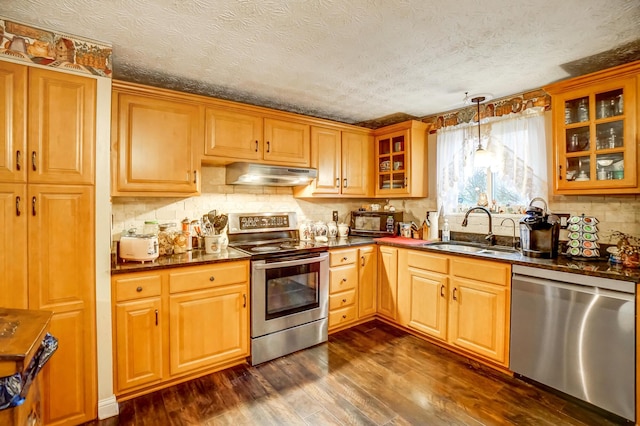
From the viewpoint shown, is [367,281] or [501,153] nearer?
[501,153]

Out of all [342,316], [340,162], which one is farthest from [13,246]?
[340,162]

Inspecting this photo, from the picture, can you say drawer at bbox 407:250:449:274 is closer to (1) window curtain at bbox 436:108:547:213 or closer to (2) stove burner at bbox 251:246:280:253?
(1) window curtain at bbox 436:108:547:213

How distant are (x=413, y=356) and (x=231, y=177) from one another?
2306mm

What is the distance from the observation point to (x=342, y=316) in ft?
10.7

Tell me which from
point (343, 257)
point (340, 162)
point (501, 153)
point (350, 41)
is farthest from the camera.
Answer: point (340, 162)

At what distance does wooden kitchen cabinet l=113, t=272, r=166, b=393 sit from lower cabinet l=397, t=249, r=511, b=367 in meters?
2.20

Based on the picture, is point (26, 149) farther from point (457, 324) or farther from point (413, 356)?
point (457, 324)

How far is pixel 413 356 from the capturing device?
9.04 feet

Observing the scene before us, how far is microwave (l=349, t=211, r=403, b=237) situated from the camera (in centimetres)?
379

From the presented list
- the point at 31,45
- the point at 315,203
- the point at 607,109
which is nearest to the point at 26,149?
the point at 31,45

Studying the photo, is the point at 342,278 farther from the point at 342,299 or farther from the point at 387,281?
the point at 387,281

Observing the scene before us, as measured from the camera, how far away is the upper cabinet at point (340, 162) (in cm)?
344

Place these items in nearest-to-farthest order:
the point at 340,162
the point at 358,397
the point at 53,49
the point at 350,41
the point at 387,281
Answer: the point at 53,49
the point at 350,41
the point at 358,397
the point at 387,281
the point at 340,162

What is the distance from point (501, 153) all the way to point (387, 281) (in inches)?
66.8
